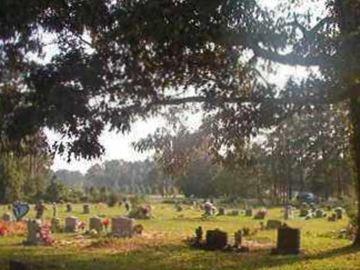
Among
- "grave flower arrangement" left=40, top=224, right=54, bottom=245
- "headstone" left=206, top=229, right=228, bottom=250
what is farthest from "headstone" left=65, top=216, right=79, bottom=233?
"headstone" left=206, top=229, right=228, bottom=250

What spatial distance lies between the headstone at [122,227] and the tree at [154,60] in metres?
11.2

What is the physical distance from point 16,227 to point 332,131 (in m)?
15.0

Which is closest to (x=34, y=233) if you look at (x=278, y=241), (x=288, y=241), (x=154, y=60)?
(x=278, y=241)

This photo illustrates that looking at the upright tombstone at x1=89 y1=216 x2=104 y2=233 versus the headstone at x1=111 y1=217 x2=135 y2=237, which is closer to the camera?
the headstone at x1=111 y1=217 x2=135 y2=237

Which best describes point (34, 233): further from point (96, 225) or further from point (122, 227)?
point (96, 225)

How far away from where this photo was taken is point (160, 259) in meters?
19.5

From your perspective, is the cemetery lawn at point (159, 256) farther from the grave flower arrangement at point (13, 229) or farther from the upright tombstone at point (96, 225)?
the upright tombstone at point (96, 225)

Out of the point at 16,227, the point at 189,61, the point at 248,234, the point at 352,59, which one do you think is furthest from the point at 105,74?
the point at 16,227

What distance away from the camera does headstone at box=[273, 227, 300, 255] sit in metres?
20.7

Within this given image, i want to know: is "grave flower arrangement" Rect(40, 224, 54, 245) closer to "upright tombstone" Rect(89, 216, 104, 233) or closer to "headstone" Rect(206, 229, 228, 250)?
"upright tombstone" Rect(89, 216, 104, 233)

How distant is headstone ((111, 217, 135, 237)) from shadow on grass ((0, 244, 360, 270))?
13.6ft

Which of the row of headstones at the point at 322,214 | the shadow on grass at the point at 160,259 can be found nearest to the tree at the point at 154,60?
the shadow on grass at the point at 160,259

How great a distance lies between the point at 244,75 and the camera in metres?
15.7

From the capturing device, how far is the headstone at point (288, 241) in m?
20.7
